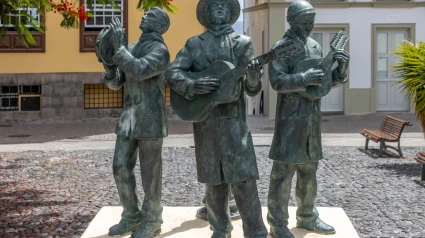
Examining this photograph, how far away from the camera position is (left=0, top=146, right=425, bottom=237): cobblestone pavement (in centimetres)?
741

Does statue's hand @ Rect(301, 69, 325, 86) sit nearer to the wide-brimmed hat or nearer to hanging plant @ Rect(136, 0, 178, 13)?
the wide-brimmed hat

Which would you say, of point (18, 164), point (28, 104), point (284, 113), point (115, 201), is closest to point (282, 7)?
point (28, 104)

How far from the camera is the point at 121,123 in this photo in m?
5.59

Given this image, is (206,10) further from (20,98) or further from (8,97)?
(8,97)

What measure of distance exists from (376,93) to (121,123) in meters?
15.7

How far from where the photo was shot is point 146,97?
5.52 meters

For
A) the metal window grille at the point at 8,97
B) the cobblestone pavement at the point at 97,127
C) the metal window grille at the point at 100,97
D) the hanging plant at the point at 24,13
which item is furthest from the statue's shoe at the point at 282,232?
the metal window grille at the point at 8,97

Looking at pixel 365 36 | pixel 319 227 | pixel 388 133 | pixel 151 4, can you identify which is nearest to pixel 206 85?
pixel 319 227

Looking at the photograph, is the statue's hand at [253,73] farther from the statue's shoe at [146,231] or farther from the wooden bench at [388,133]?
the wooden bench at [388,133]

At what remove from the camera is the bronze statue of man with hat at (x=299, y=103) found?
5285mm

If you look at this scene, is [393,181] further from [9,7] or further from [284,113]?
[9,7]

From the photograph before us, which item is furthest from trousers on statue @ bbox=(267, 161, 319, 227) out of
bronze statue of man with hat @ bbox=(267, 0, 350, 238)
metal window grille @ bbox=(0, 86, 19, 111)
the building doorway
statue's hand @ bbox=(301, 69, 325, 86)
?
the building doorway

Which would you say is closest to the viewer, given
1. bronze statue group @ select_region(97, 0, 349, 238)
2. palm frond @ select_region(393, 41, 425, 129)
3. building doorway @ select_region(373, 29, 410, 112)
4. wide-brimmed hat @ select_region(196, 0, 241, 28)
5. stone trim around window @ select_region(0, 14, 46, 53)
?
bronze statue group @ select_region(97, 0, 349, 238)

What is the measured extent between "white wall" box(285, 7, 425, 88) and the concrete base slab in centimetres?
1404
